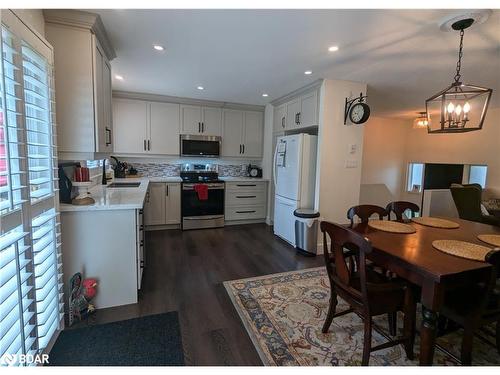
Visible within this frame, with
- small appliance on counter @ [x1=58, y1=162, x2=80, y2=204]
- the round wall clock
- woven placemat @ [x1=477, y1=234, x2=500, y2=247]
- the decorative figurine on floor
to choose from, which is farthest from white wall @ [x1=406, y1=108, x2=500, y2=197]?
small appliance on counter @ [x1=58, y1=162, x2=80, y2=204]

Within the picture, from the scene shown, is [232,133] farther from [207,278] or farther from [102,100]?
[207,278]

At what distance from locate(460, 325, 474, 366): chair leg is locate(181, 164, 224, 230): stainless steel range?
3556 millimetres

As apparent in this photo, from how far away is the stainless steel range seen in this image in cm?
431

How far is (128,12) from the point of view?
181cm

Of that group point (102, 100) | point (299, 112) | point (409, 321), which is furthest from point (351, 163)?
→ point (102, 100)

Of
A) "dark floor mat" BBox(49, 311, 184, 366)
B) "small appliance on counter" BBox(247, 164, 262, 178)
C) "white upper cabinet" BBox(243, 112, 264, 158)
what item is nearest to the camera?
"dark floor mat" BBox(49, 311, 184, 366)

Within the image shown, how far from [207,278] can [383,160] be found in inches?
200

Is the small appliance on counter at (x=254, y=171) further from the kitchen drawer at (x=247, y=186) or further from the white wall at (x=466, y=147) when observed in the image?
the white wall at (x=466, y=147)

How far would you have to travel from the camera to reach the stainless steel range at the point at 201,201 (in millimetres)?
4309

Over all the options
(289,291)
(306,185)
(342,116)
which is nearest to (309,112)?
(342,116)

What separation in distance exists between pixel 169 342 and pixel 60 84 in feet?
6.58

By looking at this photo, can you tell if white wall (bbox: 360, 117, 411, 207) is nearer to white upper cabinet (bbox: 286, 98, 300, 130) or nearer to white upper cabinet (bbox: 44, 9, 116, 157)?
white upper cabinet (bbox: 286, 98, 300, 130)
